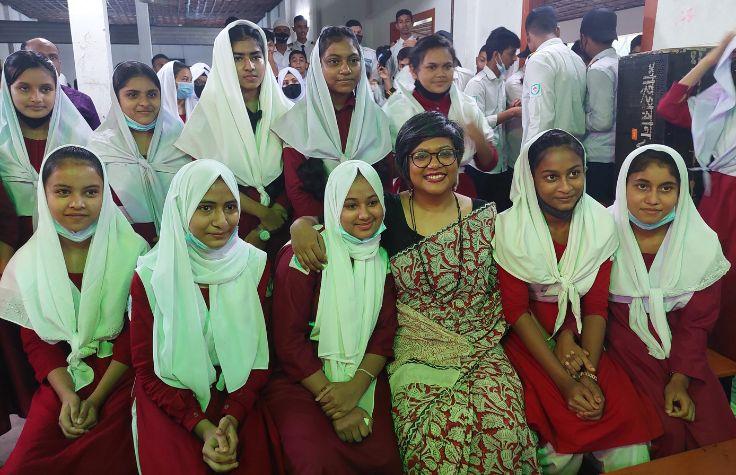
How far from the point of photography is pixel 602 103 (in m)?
3.39

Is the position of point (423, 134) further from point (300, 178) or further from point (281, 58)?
point (281, 58)

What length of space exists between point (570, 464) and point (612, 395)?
11.5 inches

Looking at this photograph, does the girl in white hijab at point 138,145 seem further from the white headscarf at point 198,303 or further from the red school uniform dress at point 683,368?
the red school uniform dress at point 683,368

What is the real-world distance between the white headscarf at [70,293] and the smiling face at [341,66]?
1.11 meters

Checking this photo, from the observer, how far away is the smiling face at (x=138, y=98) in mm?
2607

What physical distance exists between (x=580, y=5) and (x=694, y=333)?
14.5ft

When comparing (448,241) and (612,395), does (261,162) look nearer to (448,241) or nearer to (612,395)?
(448,241)

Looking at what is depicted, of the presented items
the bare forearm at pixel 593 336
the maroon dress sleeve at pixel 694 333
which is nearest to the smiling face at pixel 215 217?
Answer: the bare forearm at pixel 593 336

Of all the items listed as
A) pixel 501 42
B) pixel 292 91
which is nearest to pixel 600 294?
pixel 501 42

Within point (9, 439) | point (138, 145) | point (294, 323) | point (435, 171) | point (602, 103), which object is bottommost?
point (9, 439)

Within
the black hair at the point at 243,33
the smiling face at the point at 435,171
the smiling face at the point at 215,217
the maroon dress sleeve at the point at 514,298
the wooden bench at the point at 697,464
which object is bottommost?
the wooden bench at the point at 697,464

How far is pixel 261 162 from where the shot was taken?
2594 mm

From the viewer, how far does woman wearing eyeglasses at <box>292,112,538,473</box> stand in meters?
1.81

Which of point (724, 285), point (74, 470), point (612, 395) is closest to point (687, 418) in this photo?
point (612, 395)
